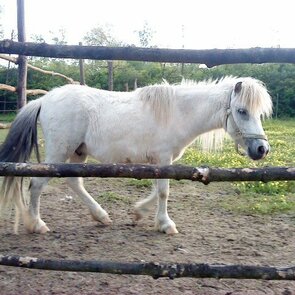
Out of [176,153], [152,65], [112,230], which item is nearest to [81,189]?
[112,230]

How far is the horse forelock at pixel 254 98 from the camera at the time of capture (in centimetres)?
454

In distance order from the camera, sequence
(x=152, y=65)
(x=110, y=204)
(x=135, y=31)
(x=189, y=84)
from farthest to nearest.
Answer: (x=135, y=31) → (x=152, y=65) → (x=110, y=204) → (x=189, y=84)

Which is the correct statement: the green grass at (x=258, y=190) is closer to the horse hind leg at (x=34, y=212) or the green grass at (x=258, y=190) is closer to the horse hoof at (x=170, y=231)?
the horse hoof at (x=170, y=231)

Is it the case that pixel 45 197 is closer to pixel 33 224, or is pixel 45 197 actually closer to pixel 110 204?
pixel 110 204

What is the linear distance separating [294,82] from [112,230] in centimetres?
2192

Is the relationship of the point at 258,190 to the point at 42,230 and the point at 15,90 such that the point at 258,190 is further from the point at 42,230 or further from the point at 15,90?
the point at 15,90

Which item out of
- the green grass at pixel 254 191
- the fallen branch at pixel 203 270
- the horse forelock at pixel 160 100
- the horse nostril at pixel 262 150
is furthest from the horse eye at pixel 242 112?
the fallen branch at pixel 203 270

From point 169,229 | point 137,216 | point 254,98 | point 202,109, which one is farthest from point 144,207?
point 254,98

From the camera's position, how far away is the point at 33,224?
15.8 feet

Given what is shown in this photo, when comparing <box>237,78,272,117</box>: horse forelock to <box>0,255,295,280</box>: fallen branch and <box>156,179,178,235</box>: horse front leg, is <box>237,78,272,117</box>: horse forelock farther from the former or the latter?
<box>0,255,295,280</box>: fallen branch

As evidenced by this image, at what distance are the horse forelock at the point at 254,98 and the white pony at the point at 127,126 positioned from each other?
0.15m

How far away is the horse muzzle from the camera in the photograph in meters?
4.52

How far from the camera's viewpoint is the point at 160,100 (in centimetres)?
490

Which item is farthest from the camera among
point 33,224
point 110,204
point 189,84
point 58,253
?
point 110,204
